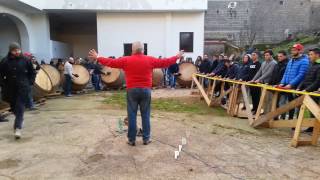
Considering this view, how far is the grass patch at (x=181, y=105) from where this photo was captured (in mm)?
10125

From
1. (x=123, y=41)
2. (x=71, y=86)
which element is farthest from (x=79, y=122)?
(x=123, y=41)

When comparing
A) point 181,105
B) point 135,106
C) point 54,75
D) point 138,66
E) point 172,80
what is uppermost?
point 138,66

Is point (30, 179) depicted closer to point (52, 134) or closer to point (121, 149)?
point (121, 149)

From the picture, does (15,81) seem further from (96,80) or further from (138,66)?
(96,80)

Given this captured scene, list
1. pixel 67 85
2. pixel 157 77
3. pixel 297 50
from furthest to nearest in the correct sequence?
pixel 157 77, pixel 67 85, pixel 297 50

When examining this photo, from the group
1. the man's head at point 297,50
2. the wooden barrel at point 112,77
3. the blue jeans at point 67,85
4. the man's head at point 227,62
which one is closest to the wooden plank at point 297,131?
the man's head at point 297,50

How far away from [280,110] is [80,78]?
9562 mm

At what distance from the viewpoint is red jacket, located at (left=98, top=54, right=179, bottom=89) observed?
5.99 m

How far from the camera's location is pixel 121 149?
234 inches

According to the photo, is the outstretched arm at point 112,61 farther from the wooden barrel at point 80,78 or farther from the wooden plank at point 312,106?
the wooden barrel at point 80,78

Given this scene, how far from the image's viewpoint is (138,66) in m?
5.98

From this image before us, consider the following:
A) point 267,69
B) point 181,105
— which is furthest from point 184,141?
point 181,105

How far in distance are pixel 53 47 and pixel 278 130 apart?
53.1ft

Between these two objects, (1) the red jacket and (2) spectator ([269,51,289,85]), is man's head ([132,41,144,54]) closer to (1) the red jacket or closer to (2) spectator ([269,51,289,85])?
(1) the red jacket
